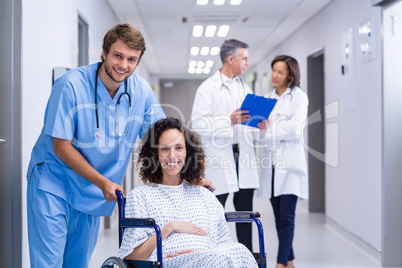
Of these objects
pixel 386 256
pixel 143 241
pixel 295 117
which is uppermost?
pixel 295 117

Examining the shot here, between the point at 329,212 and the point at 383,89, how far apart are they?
2.06 meters

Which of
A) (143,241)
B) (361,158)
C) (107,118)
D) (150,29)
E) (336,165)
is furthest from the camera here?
(150,29)

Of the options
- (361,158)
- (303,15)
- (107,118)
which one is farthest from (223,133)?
(303,15)

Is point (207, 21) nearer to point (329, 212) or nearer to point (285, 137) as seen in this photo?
point (329, 212)

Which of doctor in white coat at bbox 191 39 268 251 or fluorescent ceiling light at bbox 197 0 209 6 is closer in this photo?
doctor in white coat at bbox 191 39 268 251

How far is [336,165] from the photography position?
5.16 metres

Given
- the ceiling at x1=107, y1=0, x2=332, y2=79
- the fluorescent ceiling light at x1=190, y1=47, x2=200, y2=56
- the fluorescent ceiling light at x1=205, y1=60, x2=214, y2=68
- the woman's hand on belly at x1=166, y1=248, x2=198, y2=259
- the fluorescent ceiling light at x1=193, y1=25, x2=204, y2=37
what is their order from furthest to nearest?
the fluorescent ceiling light at x1=205, y1=60, x2=214, y2=68 < the fluorescent ceiling light at x1=190, y1=47, x2=200, y2=56 < the fluorescent ceiling light at x1=193, y1=25, x2=204, y2=37 < the ceiling at x1=107, y1=0, x2=332, y2=79 < the woman's hand on belly at x1=166, y1=248, x2=198, y2=259

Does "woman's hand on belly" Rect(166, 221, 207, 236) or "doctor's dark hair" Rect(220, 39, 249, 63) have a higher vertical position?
"doctor's dark hair" Rect(220, 39, 249, 63)

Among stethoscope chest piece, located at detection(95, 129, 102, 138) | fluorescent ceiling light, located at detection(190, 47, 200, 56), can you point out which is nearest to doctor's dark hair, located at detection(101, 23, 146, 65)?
stethoscope chest piece, located at detection(95, 129, 102, 138)

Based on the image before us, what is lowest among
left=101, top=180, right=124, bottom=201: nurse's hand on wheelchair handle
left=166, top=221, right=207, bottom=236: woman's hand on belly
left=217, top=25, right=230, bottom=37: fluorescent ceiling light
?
left=166, top=221, right=207, bottom=236: woman's hand on belly

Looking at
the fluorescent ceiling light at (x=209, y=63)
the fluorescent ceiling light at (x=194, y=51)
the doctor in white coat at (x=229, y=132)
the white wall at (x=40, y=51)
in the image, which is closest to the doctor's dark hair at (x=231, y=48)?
the doctor in white coat at (x=229, y=132)

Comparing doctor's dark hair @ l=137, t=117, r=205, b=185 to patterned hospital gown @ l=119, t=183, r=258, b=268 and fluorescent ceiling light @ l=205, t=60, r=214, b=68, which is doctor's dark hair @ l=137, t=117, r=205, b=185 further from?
fluorescent ceiling light @ l=205, t=60, r=214, b=68

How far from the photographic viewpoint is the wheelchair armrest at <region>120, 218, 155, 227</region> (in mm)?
1803

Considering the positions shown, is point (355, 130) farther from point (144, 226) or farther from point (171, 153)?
point (144, 226)
